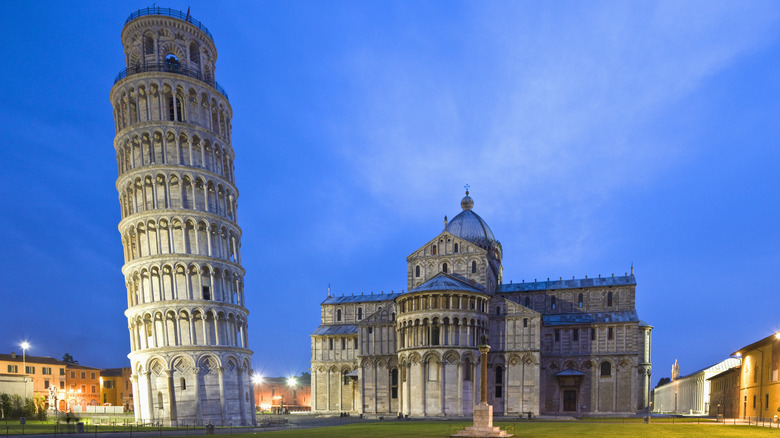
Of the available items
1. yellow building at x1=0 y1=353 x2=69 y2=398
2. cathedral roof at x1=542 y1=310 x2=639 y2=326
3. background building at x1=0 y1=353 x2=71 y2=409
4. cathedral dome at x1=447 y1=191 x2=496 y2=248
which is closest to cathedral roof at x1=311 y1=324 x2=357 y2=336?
cathedral dome at x1=447 y1=191 x2=496 y2=248

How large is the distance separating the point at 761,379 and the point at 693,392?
179ft

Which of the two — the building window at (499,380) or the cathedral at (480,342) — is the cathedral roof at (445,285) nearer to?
the cathedral at (480,342)

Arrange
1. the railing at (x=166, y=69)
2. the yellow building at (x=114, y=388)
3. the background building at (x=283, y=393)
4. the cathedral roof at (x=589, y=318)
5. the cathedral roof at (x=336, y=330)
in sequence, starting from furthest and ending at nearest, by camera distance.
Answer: the background building at (x=283, y=393)
the yellow building at (x=114, y=388)
the cathedral roof at (x=336, y=330)
the cathedral roof at (x=589, y=318)
the railing at (x=166, y=69)

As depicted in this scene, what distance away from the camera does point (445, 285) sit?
214 ft

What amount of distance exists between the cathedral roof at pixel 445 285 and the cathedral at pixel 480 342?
0.58 ft

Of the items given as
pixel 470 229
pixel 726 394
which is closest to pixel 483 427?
pixel 726 394

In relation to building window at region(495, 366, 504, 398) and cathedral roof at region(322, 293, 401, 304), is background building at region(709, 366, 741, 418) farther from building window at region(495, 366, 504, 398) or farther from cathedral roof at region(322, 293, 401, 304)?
cathedral roof at region(322, 293, 401, 304)

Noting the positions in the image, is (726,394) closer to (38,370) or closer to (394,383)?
(394,383)

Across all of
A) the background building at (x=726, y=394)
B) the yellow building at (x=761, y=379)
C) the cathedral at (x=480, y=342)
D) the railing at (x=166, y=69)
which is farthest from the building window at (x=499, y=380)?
Result: the railing at (x=166, y=69)

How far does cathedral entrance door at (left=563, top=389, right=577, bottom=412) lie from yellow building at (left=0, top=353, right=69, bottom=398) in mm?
76342

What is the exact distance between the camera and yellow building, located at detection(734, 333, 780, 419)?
153ft

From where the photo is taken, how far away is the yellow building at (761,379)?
46.7 meters

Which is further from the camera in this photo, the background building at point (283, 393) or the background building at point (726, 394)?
the background building at point (283, 393)

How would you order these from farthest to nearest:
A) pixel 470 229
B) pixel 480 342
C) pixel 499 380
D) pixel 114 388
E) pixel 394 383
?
pixel 114 388
pixel 470 229
pixel 394 383
pixel 499 380
pixel 480 342
